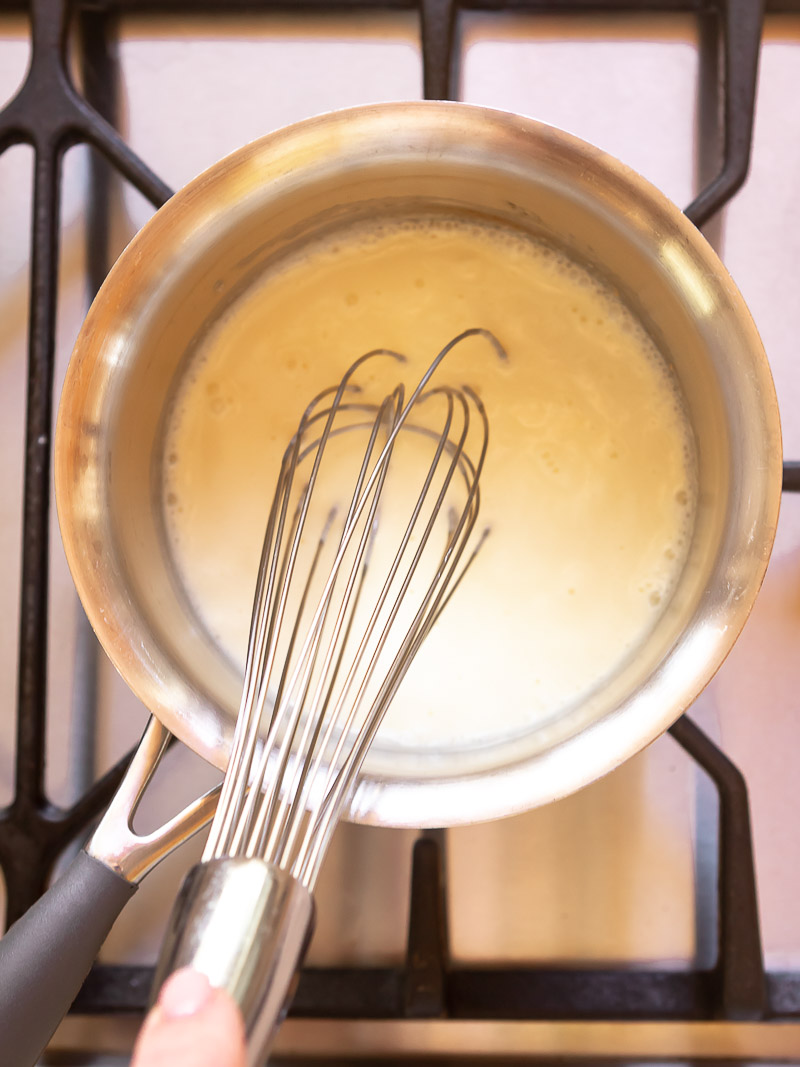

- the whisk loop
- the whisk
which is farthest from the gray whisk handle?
the whisk loop

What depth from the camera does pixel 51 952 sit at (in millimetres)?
347

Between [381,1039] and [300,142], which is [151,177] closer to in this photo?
[300,142]

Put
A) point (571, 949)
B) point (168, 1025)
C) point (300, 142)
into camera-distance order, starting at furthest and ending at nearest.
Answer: point (571, 949) → point (300, 142) → point (168, 1025)

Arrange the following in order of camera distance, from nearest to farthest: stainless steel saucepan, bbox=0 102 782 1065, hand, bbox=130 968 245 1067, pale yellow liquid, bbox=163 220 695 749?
1. hand, bbox=130 968 245 1067
2. stainless steel saucepan, bbox=0 102 782 1065
3. pale yellow liquid, bbox=163 220 695 749

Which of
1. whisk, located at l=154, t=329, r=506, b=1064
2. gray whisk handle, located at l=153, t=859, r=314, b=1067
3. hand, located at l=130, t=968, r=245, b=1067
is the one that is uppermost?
whisk, located at l=154, t=329, r=506, b=1064

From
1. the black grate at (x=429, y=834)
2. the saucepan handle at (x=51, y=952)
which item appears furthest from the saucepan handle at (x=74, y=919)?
the black grate at (x=429, y=834)

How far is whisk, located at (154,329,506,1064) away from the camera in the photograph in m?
0.30

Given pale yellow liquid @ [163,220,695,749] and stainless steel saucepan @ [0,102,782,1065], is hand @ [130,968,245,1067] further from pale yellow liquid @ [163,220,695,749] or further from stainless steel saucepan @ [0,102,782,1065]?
pale yellow liquid @ [163,220,695,749]

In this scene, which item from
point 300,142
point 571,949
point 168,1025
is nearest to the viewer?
point 168,1025

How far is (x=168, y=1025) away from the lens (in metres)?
0.26

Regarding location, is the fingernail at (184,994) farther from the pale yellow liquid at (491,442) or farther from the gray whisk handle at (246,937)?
the pale yellow liquid at (491,442)

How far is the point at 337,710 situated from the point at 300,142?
26 centimetres

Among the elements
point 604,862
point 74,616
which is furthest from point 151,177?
point 604,862

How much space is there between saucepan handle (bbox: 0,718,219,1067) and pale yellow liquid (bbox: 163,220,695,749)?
0.12 metres
